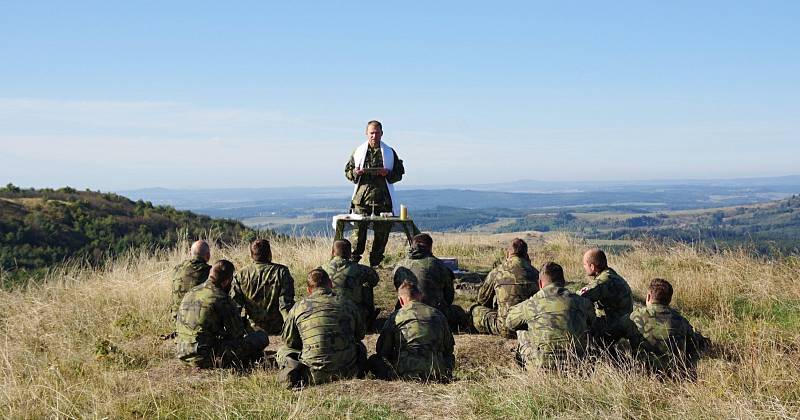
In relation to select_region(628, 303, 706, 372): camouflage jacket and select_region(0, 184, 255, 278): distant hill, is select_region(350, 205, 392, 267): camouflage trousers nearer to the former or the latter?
select_region(628, 303, 706, 372): camouflage jacket

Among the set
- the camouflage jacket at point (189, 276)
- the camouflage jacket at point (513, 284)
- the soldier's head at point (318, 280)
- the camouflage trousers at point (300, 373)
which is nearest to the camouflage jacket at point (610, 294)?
the camouflage jacket at point (513, 284)

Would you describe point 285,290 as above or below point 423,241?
below

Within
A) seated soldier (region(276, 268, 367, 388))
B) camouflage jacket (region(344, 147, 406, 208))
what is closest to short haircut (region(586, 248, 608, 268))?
seated soldier (region(276, 268, 367, 388))

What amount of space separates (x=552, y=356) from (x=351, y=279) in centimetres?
296

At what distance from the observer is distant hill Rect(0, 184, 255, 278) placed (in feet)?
79.3

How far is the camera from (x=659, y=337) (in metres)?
6.77

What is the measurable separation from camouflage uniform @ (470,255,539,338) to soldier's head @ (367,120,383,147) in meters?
3.40

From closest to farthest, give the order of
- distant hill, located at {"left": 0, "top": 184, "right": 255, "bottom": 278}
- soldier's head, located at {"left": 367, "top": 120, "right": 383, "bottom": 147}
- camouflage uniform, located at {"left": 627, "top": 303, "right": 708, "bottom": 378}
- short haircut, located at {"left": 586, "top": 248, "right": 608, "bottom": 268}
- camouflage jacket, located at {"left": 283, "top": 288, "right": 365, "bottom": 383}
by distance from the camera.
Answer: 1. camouflage jacket, located at {"left": 283, "top": 288, "right": 365, "bottom": 383}
2. camouflage uniform, located at {"left": 627, "top": 303, "right": 708, "bottom": 378}
3. short haircut, located at {"left": 586, "top": 248, "right": 608, "bottom": 268}
4. soldier's head, located at {"left": 367, "top": 120, "right": 383, "bottom": 147}
5. distant hill, located at {"left": 0, "top": 184, "right": 255, "bottom": 278}

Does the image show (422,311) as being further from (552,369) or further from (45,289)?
(45,289)

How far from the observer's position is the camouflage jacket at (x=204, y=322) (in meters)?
7.15

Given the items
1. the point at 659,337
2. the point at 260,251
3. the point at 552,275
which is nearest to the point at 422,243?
the point at 260,251

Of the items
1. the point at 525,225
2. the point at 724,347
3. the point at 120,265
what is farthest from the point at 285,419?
the point at 525,225

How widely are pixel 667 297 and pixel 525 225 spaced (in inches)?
3289

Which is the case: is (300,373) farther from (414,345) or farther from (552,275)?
(552,275)
